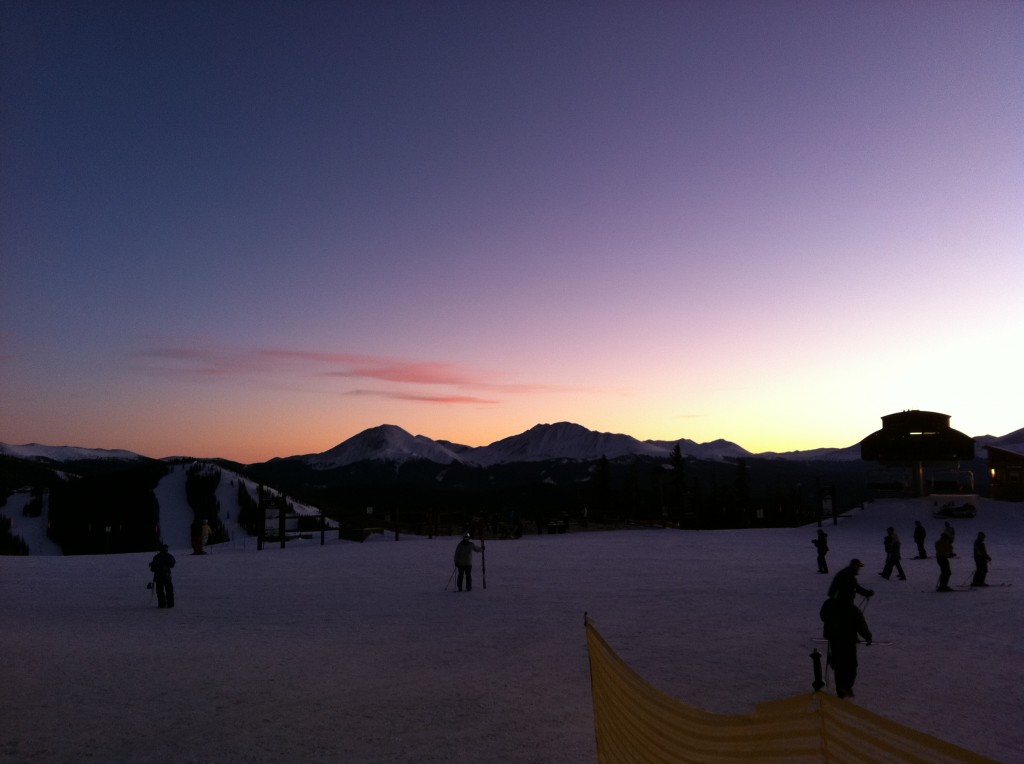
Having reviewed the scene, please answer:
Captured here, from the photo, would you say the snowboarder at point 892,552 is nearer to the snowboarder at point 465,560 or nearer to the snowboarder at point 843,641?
the snowboarder at point 465,560

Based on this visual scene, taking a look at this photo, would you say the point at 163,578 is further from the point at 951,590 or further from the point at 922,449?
the point at 922,449

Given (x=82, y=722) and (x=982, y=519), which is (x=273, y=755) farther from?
(x=982, y=519)

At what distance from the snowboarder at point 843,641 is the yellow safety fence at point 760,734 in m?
4.54

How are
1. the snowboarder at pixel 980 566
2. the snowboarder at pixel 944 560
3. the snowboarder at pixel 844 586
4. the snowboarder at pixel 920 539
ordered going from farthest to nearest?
the snowboarder at pixel 920 539 < the snowboarder at pixel 980 566 < the snowboarder at pixel 944 560 < the snowboarder at pixel 844 586

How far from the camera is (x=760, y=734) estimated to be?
4.57m

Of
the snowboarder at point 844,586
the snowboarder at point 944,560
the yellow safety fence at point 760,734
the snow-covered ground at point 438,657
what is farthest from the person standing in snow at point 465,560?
the yellow safety fence at point 760,734

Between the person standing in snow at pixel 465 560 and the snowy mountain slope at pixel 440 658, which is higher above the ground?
the person standing in snow at pixel 465 560

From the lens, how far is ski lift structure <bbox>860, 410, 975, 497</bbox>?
57.9m

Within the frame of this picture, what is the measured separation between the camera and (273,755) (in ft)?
26.2

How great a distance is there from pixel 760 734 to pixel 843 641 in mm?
6329

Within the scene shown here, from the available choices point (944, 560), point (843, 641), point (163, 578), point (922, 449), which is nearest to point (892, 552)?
point (944, 560)

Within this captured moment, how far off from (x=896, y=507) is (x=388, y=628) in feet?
150

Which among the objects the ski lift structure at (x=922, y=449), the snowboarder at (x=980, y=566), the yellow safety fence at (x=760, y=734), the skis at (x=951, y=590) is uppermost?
the ski lift structure at (x=922, y=449)

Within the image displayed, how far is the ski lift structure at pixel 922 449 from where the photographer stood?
57.9 metres
